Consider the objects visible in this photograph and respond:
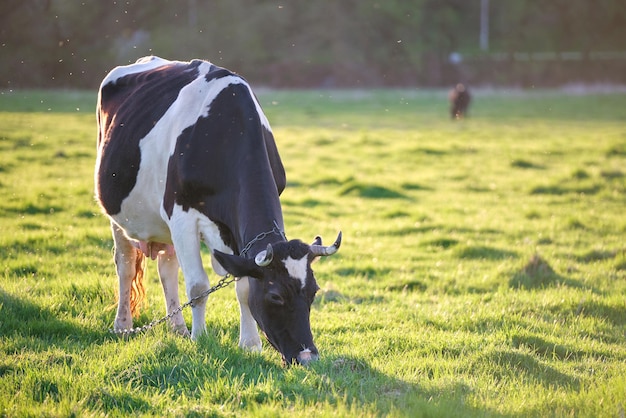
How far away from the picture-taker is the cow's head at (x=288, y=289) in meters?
4.95

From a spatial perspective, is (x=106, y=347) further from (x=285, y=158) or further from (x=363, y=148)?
(x=363, y=148)

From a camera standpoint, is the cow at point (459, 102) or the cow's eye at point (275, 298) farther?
the cow at point (459, 102)

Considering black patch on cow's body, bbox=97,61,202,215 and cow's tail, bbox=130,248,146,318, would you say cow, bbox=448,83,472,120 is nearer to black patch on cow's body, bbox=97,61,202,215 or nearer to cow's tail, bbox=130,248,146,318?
black patch on cow's body, bbox=97,61,202,215

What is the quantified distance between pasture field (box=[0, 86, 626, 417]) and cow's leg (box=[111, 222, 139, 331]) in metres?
0.13

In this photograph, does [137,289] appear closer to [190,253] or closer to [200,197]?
[190,253]

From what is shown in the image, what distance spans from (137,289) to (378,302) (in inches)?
91.3

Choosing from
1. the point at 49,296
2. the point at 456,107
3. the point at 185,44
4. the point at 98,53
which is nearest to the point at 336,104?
the point at 456,107

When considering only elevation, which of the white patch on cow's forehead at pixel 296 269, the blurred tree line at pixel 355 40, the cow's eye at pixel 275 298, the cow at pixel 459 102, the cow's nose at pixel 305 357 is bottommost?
the cow's nose at pixel 305 357

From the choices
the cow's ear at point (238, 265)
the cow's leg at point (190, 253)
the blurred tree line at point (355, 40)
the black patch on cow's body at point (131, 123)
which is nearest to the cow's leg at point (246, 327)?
the cow's leg at point (190, 253)

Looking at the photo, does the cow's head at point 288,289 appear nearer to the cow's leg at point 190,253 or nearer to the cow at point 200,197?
the cow at point 200,197

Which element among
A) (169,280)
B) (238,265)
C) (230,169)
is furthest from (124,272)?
(238,265)

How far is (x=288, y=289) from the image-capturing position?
4.95 metres

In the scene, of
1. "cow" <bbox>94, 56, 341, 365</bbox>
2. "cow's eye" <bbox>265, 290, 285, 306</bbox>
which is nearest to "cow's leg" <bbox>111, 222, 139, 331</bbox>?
"cow" <bbox>94, 56, 341, 365</bbox>

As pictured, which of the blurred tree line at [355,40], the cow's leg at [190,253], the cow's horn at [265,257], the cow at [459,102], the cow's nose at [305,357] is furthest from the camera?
the blurred tree line at [355,40]
